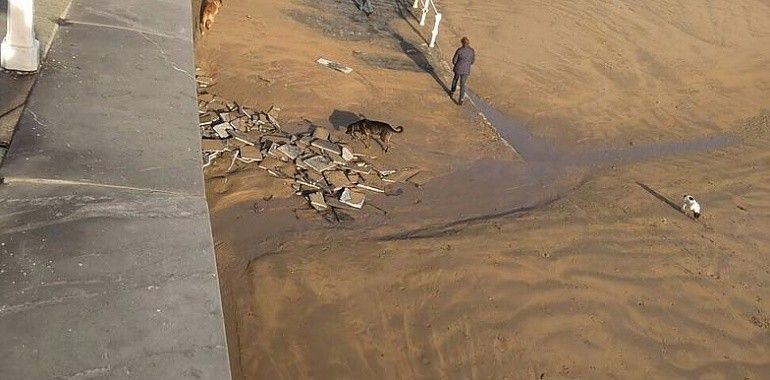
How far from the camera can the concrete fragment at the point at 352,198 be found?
8.95m

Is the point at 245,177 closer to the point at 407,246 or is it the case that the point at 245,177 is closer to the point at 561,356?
the point at 407,246

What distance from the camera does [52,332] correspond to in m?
3.63

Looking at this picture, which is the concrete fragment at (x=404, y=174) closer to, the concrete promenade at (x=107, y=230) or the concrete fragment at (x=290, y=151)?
the concrete fragment at (x=290, y=151)

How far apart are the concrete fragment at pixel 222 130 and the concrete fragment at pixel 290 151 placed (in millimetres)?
818

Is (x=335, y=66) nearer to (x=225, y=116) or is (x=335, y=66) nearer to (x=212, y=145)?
(x=225, y=116)

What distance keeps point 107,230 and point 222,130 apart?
5.49 meters

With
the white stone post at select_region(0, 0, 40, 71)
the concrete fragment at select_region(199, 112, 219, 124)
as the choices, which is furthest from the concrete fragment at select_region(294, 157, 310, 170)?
the white stone post at select_region(0, 0, 40, 71)

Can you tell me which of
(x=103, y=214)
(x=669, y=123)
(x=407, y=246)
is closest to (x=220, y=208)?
(x=407, y=246)

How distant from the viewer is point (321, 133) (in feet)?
34.7

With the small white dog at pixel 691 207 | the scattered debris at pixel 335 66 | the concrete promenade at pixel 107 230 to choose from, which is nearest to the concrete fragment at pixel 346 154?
the concrete promenade at pixel 107 230

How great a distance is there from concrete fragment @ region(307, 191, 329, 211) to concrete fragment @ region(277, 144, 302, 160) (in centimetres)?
99

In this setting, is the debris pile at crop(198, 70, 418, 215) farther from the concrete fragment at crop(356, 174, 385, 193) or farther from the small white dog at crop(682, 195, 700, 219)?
the small white dog at crop(682, 195, 700, 219)

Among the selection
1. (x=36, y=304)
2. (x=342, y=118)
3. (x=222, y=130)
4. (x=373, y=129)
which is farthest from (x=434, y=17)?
(x=36, y=304)

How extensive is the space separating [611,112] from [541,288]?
773 cm
